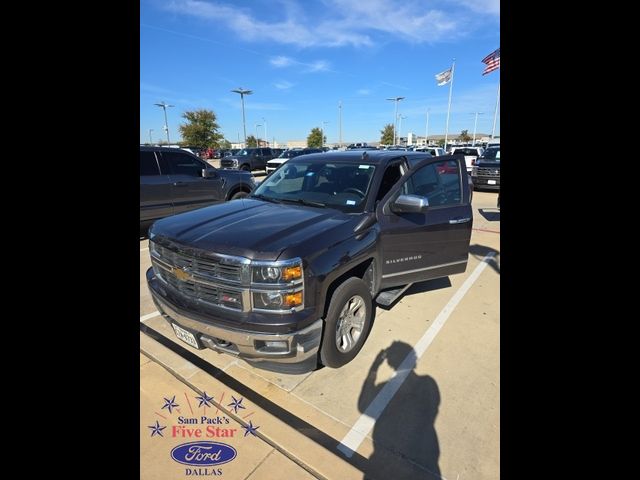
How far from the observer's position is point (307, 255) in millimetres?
2303

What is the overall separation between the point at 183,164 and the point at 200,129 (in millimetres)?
43860

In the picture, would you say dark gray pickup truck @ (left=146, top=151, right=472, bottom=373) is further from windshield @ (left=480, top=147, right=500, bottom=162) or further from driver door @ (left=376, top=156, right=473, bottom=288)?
windshield @ (left=480, top=147, right=500, bottom=162)

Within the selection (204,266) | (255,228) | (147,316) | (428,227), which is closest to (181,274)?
(204,266)

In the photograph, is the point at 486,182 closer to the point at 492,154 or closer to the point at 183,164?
the point at 492,154

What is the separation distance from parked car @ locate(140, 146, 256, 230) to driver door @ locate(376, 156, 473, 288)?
5498 mm

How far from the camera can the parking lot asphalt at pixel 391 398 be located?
2.05 metres

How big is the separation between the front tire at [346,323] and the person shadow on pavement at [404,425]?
260mm

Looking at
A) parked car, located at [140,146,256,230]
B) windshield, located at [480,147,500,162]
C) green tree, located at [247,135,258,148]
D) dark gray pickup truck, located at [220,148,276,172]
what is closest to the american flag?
windshield, located at [480,147,500,162]

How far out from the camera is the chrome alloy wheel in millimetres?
2834
